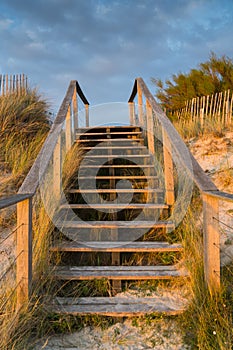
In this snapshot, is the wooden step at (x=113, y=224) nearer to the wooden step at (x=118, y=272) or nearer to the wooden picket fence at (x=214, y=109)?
the wooden step at (x=118, y=272)

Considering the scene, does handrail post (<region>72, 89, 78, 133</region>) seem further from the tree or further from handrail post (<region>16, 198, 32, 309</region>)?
the tree

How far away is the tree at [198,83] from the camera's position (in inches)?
376

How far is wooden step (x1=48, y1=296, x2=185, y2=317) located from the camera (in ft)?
6.59

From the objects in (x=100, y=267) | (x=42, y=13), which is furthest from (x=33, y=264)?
(x=42, y=13)

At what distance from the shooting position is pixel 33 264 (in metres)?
2.17

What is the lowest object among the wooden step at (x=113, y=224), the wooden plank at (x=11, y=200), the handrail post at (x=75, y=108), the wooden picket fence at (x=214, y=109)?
the wooden step at (x=113, y=224)

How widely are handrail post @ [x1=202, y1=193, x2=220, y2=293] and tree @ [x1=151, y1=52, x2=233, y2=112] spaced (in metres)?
8.36

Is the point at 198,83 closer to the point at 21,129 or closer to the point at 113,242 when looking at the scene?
the point at 21,129

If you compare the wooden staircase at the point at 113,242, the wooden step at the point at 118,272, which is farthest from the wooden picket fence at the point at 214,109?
the wooden step at the point at 118,272

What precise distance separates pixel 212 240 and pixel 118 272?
→ 886 millimetres

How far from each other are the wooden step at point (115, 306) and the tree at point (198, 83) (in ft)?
28.3

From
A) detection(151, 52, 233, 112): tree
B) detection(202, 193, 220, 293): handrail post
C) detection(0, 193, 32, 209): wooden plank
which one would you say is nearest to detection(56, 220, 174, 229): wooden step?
detection(202, 193, 220, 293): handrail post

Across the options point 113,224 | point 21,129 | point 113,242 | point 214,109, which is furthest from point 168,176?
point 214,109

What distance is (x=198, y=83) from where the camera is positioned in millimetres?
10055
